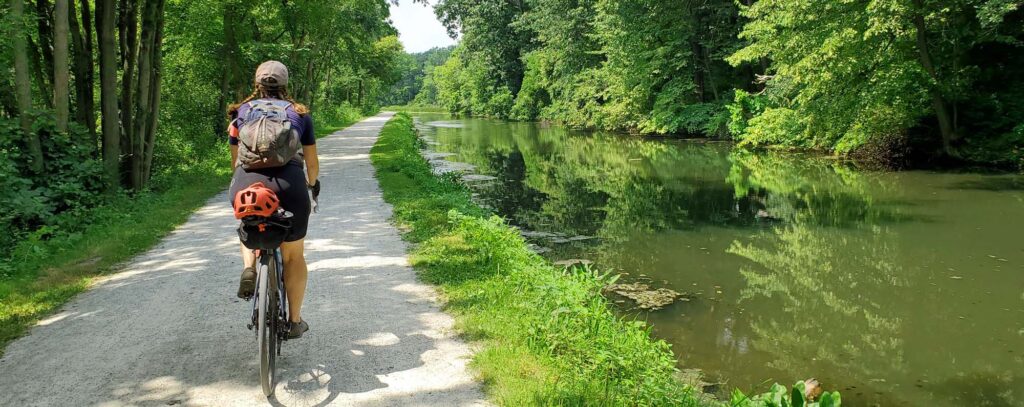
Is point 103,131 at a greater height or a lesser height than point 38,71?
lesser

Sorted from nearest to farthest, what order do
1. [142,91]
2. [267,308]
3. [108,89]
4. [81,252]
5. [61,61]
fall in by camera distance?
[267,308] → [81,252] → [61,61] → [108,89] → [142,91]

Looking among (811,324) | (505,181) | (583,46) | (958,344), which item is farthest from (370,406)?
(583,46)

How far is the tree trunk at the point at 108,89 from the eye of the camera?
35.7 feet

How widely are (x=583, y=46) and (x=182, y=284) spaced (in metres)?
39.2

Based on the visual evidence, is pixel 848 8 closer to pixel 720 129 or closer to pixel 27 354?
pixel 720 129

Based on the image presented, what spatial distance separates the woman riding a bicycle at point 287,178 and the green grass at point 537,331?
1.27 m

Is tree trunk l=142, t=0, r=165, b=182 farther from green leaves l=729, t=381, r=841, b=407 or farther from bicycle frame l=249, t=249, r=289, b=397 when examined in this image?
green leaves l=729, t=381, r=841, b=407

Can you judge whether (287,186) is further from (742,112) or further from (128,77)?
(742,112)

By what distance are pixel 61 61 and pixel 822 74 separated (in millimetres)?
17456

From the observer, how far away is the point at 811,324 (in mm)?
6758

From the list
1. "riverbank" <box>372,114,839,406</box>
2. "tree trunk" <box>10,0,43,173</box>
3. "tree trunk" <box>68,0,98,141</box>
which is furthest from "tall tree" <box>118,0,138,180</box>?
"riverbank" <box>372,114,839,406</box>

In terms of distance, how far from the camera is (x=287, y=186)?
3.67 m

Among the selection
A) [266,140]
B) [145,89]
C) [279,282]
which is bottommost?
[279,282]

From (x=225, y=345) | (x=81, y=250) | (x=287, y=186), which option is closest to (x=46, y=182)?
(x=81, y=250)
